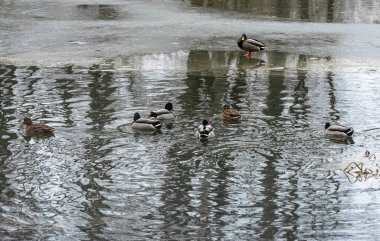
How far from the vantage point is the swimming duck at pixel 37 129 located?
1474 centimetres

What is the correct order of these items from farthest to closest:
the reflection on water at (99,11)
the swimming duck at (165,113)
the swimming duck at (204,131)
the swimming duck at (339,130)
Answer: the reflection on water at (99,11) < the swimming duck at (165,113) < the swimming duck at (339,130) < the swimming duck at (204,131)

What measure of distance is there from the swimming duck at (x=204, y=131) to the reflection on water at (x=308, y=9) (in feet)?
53.4

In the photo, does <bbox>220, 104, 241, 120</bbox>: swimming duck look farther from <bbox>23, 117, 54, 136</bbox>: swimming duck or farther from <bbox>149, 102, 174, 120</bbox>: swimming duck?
<bbox>23, 117, 54, 136</bbox>: swimming duck

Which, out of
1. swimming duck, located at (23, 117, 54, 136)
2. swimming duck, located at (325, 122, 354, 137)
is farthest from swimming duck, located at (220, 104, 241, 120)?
swimming duck, located at (23, 117, 54, 136)

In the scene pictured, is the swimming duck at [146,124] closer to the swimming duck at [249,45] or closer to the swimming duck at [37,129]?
the swimming duck at [37,129]

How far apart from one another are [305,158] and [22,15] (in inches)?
766

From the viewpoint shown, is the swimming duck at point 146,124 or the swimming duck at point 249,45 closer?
the swimming duck at point 146,124

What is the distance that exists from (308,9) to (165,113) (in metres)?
18.4

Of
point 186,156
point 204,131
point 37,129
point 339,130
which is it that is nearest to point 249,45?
point 339,130

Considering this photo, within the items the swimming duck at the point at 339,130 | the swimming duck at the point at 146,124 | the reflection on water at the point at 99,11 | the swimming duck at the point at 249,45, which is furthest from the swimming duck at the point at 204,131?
the reflection on water at the point at 99,11

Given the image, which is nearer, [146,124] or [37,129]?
[37,129]

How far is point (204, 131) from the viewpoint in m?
14.2

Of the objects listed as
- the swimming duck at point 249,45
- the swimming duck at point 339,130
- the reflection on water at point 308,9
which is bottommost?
the swimming duck at point 339,130

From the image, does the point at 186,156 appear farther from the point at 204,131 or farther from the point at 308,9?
the point at 308,9
